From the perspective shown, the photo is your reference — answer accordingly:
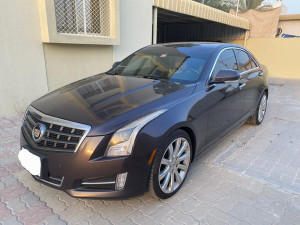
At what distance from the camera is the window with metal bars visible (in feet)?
17.2

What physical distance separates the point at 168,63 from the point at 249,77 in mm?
1586

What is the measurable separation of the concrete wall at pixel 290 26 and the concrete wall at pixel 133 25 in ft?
45.5

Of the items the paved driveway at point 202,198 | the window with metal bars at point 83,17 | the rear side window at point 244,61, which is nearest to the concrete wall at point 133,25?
the window with metal bars at point 83,17

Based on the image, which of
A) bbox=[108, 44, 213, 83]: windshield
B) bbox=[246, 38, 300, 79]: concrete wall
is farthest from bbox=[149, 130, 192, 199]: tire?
bbox=[246, 38, 300, 79]: concrete wall

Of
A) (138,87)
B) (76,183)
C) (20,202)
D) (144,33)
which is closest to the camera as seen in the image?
(76,183)

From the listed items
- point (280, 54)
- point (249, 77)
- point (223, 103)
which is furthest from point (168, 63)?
point (280, 54)

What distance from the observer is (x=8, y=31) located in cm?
452

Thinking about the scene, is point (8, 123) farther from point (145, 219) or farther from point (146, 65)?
point (145, 219)

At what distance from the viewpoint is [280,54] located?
13.3 m

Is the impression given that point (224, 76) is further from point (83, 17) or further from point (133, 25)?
point (133, 25)

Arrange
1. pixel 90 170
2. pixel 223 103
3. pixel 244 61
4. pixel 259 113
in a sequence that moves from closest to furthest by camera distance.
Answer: pixel 90 170 < pixel 223 103 < pixel 244 61 < pixel 259 113

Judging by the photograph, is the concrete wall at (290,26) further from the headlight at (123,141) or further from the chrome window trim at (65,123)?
the chrome window trim at (65,123)

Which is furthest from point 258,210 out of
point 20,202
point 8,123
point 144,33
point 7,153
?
point 144,33

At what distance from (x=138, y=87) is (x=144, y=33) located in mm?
5264
